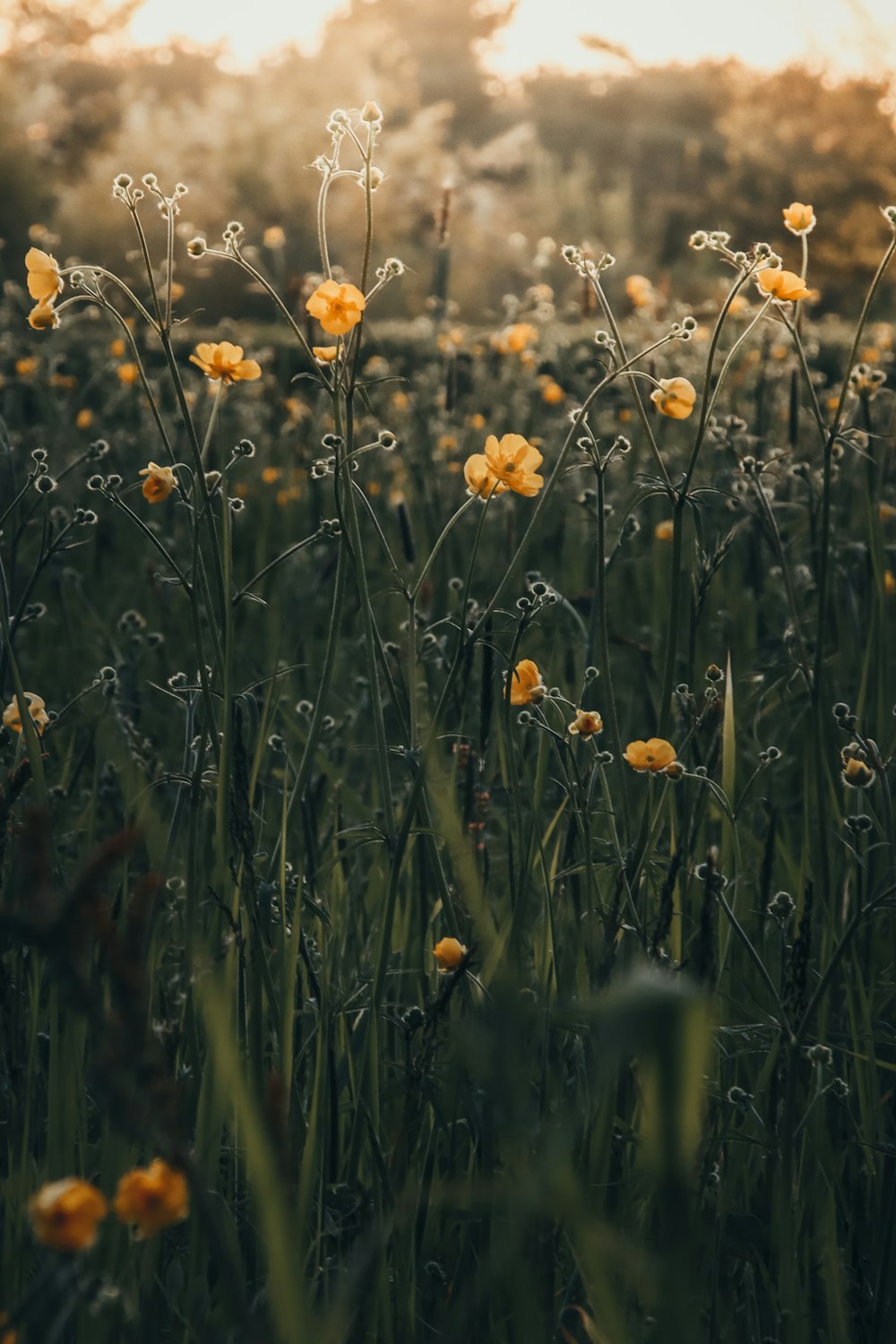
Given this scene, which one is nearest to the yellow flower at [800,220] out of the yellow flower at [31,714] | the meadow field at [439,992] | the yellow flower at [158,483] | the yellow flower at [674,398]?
the meadow field at [439,992]

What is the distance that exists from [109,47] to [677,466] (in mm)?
37957

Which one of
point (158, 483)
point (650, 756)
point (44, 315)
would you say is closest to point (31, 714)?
point (158, 483)

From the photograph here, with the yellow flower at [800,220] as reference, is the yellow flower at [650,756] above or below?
below

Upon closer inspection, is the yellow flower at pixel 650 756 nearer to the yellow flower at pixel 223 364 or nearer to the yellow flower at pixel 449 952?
the yellow flower at pixel 449 952

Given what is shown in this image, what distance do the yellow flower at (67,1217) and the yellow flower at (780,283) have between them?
1.06 meters

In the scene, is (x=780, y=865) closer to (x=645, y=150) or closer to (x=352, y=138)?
(x=352, y=138)

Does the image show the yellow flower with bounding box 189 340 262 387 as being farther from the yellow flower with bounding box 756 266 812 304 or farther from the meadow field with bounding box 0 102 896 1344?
the yellow flower with bounding box 756 266 812 304

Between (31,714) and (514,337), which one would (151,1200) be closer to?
(31,714)

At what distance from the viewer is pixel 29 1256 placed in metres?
0.92

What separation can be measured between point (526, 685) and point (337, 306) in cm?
42

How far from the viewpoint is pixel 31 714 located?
1.24 metres

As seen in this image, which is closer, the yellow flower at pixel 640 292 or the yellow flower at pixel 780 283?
the yellow flower at pixel 780 283

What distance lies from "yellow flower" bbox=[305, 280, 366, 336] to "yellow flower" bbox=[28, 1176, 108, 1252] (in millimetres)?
810

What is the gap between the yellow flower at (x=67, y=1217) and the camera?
0.57 metres
